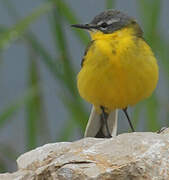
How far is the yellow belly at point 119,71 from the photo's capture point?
5414 mm

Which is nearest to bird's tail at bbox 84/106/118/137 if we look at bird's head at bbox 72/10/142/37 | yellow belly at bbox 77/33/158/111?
yellow belly at bbox 77/33/158/111

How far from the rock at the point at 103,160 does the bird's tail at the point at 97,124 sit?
76.5 inches

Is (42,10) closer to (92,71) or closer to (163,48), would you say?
(92,71)

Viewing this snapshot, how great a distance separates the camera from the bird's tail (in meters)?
6.16

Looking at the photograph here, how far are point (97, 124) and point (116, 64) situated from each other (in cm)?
110

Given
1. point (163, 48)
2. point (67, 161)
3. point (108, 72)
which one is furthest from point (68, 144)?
point (163, 48)

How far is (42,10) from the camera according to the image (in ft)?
18.9

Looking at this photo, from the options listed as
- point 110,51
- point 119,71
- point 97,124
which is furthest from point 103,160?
point 97,124

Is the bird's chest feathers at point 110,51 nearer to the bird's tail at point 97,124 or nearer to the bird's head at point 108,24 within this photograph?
the bird's head at point 108,24

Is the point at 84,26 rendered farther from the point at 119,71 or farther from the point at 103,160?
the point at 103,160

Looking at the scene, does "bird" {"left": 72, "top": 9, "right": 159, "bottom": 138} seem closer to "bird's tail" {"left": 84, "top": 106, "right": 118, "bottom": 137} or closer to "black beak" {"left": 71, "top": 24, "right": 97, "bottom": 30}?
"black beak" {"left": 71, "top": 24, "right": 97, "bottom": 30}

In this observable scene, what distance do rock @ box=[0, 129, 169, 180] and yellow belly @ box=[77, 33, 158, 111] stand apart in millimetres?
1313

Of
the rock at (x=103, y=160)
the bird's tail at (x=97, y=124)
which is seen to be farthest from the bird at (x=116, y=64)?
the rock at (x=103, y=160)

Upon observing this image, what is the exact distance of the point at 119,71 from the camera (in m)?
5.39
